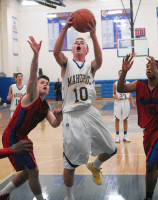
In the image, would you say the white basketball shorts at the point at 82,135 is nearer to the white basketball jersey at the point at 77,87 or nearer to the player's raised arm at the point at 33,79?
the white basketball jersey at the point at 77,87

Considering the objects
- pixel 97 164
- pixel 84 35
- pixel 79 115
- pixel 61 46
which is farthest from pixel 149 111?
pixel 84 35

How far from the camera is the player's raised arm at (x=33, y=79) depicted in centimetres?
290

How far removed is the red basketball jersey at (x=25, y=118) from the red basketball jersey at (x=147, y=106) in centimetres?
124

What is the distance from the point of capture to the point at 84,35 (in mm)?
18922

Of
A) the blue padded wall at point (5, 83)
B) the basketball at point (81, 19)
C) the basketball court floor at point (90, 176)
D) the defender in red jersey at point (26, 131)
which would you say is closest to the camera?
the defender in red jersey at point (26, 131)

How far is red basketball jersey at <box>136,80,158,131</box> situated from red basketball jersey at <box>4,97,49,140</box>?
1243 mm

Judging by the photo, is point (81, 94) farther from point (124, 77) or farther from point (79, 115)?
point (124, 77)

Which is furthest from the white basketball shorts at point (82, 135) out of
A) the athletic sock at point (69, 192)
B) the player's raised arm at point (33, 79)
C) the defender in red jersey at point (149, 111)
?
the player's raised arm at point (33, 79)

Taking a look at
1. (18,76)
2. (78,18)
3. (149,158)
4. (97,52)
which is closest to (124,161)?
(149,158)

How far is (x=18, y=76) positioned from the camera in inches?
298

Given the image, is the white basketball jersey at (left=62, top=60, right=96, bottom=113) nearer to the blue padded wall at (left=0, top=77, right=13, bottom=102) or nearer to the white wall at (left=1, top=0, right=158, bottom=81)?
the blue padded wall at (left=0, top=77, right=13, bottom=102)

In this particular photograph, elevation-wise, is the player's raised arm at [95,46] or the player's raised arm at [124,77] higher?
the player's raised arm at [95,46]

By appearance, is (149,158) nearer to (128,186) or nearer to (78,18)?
(128,186)

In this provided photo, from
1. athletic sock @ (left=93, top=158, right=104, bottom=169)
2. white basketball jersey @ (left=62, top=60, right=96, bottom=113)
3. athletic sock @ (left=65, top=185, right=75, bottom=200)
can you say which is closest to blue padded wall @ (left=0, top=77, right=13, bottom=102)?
athletic sock @ (left=93, top=158, right=104, bottom=169)
